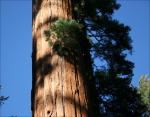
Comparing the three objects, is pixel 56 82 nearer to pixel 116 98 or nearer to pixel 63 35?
pixel 63 35

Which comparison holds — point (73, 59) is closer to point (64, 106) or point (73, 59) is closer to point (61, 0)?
point (64, 106)

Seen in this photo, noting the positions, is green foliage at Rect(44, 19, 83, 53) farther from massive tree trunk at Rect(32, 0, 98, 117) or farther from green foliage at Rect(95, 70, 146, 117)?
green foliage at Rect(95, 70, 146, 117)

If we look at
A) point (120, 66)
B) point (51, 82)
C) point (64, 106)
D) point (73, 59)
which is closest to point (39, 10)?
point (73, 59)

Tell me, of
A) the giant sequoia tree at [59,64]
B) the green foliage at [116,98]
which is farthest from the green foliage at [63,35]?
the green foliage at [116,98]

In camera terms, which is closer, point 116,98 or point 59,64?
point 59,64

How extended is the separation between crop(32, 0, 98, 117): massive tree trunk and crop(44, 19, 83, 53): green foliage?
0.10 meters

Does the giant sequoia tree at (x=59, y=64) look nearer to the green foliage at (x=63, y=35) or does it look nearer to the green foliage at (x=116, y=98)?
the green foliage at (x=63, y=35)

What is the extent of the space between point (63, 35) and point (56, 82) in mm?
669

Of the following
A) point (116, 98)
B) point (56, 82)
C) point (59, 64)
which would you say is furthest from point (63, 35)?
point (116, 98)

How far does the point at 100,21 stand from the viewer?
659 centimetres

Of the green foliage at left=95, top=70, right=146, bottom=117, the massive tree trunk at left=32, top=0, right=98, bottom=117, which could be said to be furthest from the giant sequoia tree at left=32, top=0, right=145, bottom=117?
the green foliage at left=95, top=70, right=146, bottom=117

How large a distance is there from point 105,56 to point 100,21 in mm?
767

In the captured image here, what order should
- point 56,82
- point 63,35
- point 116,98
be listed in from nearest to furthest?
point 56,82
point 63,35
point 116,98

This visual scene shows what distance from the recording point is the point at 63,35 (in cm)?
391
